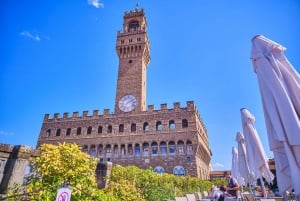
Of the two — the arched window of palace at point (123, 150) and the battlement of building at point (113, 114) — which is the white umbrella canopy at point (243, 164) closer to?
the battlement of building at point (113, 114)

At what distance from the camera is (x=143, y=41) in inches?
1204

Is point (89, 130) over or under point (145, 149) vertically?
over

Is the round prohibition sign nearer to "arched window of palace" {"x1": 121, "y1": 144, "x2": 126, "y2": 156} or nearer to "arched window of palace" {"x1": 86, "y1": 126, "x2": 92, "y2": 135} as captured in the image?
"arched window of palace" {"x1": 121, "y1": 144, "x2": 126, "y2": 156}

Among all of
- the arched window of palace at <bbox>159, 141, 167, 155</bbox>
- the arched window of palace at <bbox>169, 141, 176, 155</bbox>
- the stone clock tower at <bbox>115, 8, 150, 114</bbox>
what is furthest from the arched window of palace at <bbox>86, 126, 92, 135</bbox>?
the arched window of palace at <bbox>169, 141, 176, 155</bbox>

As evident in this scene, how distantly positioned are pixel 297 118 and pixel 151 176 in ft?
23.7

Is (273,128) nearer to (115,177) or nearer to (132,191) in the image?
(132,191)

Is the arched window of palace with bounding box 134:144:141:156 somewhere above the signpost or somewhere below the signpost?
above

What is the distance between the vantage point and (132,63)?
1193 inches

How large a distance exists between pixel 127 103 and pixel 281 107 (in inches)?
978

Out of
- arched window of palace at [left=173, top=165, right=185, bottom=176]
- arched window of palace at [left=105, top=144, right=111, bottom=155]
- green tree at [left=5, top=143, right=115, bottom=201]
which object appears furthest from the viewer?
arched window of palace at [left=105, top=144, right=111, bottom=155]

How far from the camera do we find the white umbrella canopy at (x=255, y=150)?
259 inches

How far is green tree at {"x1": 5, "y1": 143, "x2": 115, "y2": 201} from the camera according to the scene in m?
3.97

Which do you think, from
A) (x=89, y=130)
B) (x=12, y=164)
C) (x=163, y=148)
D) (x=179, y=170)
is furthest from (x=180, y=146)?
(x=12, y=164)

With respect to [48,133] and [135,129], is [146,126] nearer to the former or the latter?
[135,129]
